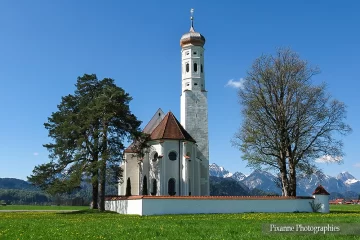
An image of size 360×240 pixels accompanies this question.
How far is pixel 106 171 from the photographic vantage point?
121ft

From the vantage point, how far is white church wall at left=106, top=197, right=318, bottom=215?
3209 cm

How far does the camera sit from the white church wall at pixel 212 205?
32094 mm

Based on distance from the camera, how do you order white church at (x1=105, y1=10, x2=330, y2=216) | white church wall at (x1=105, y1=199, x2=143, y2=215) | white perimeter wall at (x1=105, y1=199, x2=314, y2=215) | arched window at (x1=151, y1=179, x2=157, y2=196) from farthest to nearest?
arched window at (x1=151, y1=179, x2=157, y2=196) → white church at (x1=105, y1=10, x2=330, y2=216) → white church wall at (x1=105, y1=199, x2=143, y2=215) → white perimeter wall at (x1=105, y1=199, x2=314, y2=215)

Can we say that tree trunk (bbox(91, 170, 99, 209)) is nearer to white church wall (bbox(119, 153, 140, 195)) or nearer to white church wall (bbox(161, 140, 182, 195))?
white church wall (bbox(161, 140, 182, 195))

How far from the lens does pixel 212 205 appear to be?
110ft

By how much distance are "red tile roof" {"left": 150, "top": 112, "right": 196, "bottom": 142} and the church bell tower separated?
4.56 meters

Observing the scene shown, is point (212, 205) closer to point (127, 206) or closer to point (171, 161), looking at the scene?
point (127, 206)

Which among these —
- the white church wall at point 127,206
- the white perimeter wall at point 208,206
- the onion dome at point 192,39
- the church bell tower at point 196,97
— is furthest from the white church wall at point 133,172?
the onion dome at point 192,39

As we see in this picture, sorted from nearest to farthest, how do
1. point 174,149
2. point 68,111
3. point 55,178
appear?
point 55,178 < point 68,111 < point 174,149

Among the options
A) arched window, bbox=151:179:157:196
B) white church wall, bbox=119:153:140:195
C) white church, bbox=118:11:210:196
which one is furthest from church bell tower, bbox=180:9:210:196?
white church wall, bbox=119:153:140:195

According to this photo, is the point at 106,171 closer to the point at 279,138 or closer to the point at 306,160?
the point at 279,138

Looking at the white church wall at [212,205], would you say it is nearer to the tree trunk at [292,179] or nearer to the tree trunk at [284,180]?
the tree trunk at [292,179]

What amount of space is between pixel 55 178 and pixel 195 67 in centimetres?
2438

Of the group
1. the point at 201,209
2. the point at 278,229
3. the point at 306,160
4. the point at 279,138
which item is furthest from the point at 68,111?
the point at 278,229
